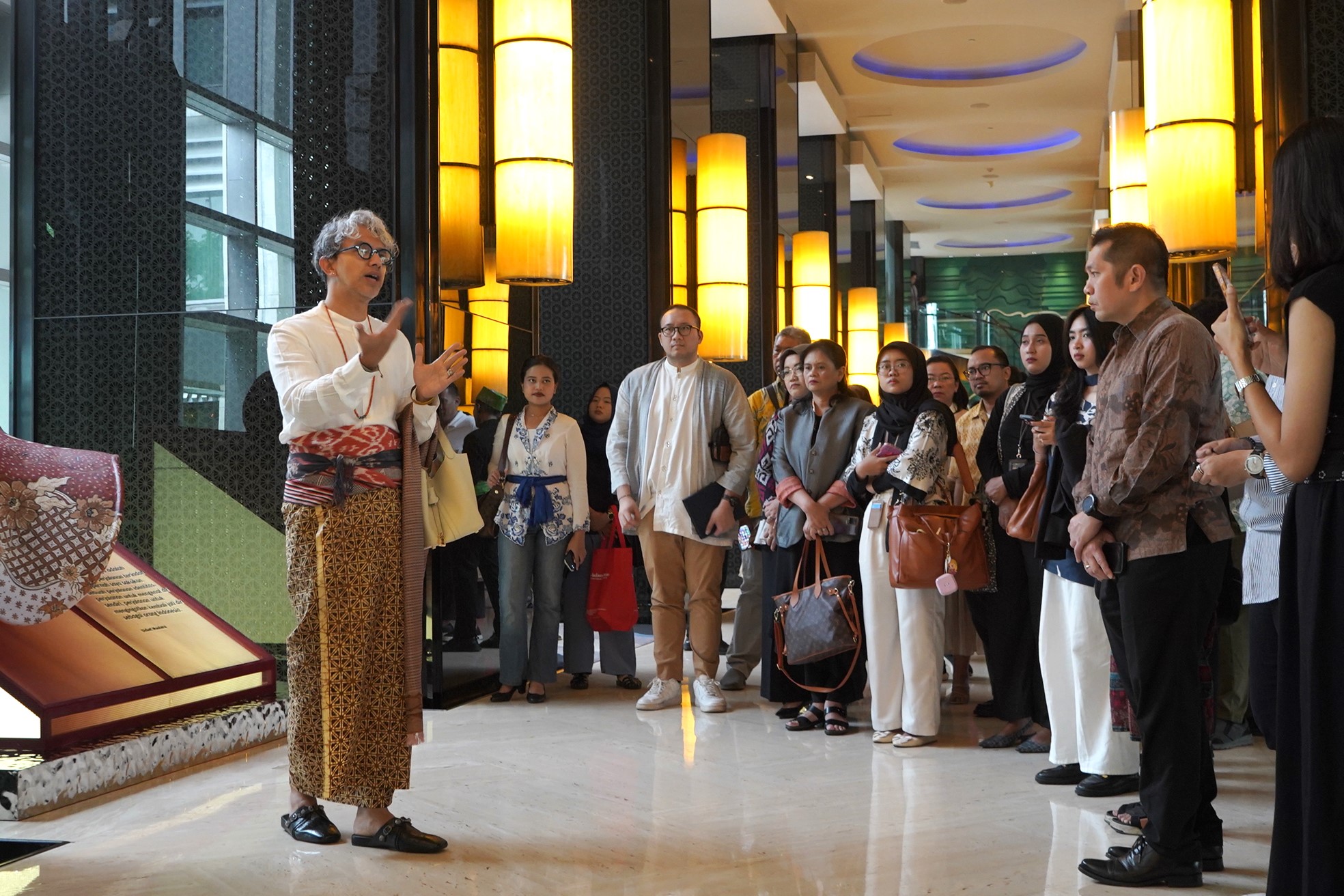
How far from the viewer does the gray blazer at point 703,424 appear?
17.4 ft

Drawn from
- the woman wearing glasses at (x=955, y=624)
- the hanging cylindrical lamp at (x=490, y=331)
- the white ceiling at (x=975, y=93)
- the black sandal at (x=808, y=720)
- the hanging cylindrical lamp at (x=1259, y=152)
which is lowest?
the black sandal at (x=808, y=720)

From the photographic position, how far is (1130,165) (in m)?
8.54

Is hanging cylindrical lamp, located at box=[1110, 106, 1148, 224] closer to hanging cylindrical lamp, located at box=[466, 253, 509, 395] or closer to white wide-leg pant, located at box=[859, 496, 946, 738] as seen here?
hanging cylindrical lamp, located at box=[466, 253, 509, 395]

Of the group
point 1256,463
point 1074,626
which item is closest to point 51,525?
point 1074,626

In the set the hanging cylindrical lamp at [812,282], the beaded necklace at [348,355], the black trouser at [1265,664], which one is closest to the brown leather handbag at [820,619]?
the black trouser at [1265,664]

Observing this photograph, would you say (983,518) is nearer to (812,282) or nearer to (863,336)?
(812,282)

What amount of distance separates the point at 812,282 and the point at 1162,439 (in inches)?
333

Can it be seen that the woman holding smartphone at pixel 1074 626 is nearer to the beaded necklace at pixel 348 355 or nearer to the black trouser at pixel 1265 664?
the black trouser at pixel 1265 664

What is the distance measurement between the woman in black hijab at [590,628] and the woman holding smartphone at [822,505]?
1.11 meters

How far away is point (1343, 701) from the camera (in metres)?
2.06

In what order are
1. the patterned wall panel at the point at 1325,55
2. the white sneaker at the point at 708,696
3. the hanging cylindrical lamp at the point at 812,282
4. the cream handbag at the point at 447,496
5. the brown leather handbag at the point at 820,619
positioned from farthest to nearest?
the hanging cylindrical lamp at the point at 812,282, the white sneaker at the point at 708,696, the brown leather handbag at the point at 820,619, the patterned wall panel at the point at 1325,55, the cream handbag at the point at 447,496

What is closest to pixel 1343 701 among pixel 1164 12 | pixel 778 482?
pixel 778 482

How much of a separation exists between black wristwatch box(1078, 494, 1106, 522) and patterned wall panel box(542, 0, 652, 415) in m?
4.41

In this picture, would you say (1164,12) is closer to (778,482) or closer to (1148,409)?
(778,482)
